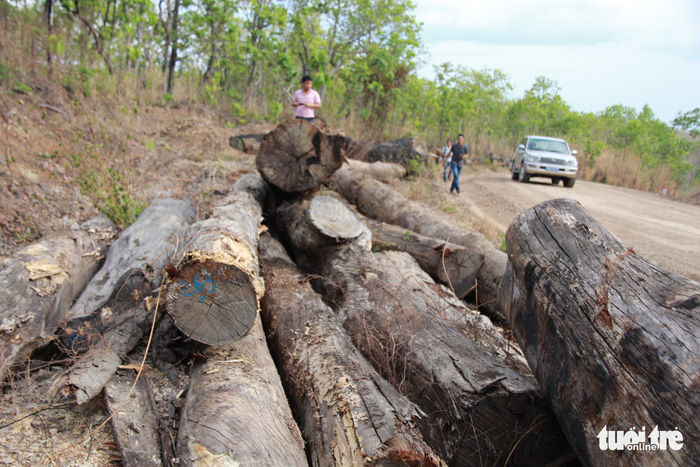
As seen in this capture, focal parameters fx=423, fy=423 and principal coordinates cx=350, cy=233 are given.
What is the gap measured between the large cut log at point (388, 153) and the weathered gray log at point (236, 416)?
10.5 m

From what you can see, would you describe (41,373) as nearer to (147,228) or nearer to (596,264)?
(147,228)

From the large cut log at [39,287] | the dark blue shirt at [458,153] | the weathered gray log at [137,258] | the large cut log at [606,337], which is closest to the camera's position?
the large cut log at [606,337]

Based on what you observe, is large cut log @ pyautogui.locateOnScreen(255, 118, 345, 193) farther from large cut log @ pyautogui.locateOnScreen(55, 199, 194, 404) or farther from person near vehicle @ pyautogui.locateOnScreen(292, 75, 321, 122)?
person near vehicle @ pyautogui.locateOnScreen(292, 75, 321, 122)

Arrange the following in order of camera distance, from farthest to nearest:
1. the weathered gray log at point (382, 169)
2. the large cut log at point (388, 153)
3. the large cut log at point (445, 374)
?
the large cut log at point (388, 153), the weathered gray log at point (382, 169), the large cut log at point (445, 374)

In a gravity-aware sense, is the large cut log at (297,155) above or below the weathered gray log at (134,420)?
above

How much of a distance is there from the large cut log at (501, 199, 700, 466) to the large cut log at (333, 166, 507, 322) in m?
1.19

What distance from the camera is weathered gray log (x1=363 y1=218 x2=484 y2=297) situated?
4270 mm

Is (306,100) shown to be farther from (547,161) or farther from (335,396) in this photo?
(547,161)

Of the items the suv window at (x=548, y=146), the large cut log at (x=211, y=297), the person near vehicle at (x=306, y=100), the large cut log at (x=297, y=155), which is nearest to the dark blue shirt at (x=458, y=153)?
the suv window at (x=548, y=146)

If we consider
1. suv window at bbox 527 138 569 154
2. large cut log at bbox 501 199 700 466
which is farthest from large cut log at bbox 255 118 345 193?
suv window at bbox 527 138 569 154

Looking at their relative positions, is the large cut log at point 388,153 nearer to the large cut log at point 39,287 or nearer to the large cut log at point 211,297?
the large cut log at point 39,287

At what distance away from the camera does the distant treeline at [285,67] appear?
10.8 metres

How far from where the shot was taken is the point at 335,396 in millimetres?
2146

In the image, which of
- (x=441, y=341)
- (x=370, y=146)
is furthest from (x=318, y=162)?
(x=370, y=146)
